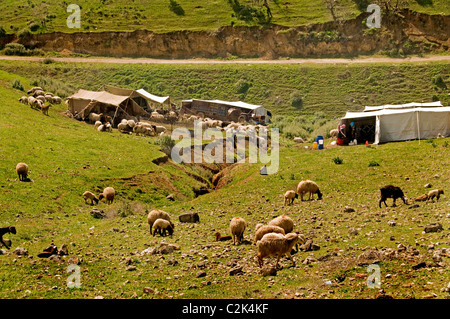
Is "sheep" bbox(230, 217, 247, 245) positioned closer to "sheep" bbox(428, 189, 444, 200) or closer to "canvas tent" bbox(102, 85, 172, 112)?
"sheep" bbox(428, 189, 444, 200)

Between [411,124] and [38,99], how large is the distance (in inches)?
1241

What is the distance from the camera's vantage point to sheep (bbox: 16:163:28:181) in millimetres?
26812

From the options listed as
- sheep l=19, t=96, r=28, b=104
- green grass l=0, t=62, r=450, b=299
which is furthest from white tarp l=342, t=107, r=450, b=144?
sheep l=19, t=96, r=28, b=104

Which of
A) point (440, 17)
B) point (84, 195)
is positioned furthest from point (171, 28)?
point (84, 195)

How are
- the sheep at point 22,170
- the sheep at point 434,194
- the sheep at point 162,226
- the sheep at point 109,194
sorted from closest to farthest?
the sheep at point 162,226 → the sheep at point 434,194 → the sheep at point 22,170 → the sheep at point 109,194

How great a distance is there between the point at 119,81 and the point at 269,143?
37404 mm

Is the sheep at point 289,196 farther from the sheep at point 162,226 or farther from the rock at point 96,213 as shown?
the rock at point 96,213

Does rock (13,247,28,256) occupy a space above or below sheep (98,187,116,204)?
above

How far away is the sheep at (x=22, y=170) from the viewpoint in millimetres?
26812

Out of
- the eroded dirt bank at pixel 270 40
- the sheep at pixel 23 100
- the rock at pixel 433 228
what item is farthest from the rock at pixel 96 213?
the eroded dirt bank at pixel 270 40

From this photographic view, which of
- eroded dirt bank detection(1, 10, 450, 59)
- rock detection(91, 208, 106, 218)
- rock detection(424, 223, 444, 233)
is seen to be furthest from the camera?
eroded dirt bank detection(1, 10, 450, 59)

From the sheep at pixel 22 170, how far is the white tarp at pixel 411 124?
2376cm

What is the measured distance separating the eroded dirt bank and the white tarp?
51370mm

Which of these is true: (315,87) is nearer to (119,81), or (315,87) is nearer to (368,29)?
(368,29)
